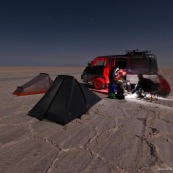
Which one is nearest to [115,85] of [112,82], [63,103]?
[112,82]

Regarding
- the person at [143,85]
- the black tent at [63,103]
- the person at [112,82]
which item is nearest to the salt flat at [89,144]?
the black tent at [63,103]

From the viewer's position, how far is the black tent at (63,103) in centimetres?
419

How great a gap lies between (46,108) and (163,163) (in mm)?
3197

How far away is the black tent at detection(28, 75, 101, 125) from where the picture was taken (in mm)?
4191

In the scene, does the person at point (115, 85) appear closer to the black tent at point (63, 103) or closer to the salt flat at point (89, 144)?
the salt flat at point (89, 144)

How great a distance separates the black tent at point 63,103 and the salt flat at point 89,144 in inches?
7.9

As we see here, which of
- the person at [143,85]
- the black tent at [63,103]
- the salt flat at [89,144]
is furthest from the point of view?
the person at [143,85]

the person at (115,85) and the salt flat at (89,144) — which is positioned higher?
the person at (115,85)

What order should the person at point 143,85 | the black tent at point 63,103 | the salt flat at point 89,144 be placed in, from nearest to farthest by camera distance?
the salt flat at point 89,144, the black tent at point 63,103, the person at point 143,85

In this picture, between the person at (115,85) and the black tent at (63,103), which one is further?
the person at (115,85)

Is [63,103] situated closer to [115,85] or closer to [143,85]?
[115,85]

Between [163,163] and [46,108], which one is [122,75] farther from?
[163,163]

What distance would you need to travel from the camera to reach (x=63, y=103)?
4258 millimetres

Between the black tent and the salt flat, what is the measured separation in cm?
20
